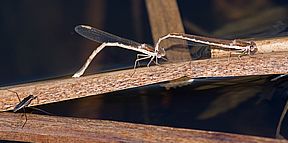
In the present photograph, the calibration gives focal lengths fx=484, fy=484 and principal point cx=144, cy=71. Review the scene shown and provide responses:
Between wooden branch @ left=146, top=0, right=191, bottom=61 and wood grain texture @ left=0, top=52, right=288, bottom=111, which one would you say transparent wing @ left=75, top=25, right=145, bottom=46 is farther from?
wood grain texture @ left=0, top=52, right=288, bottom=111

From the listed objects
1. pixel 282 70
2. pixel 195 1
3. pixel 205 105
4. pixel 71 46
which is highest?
pixel 195 1

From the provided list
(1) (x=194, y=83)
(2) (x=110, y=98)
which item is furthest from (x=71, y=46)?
(1) (x=194, y=83)

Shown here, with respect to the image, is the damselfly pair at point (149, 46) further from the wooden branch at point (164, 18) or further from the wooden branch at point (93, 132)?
the wooden branch at point (93, 132)

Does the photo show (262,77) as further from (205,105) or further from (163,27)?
(163,27)

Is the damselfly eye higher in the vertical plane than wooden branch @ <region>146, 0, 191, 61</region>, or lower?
lower

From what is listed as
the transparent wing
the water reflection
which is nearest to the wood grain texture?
the water reflection
